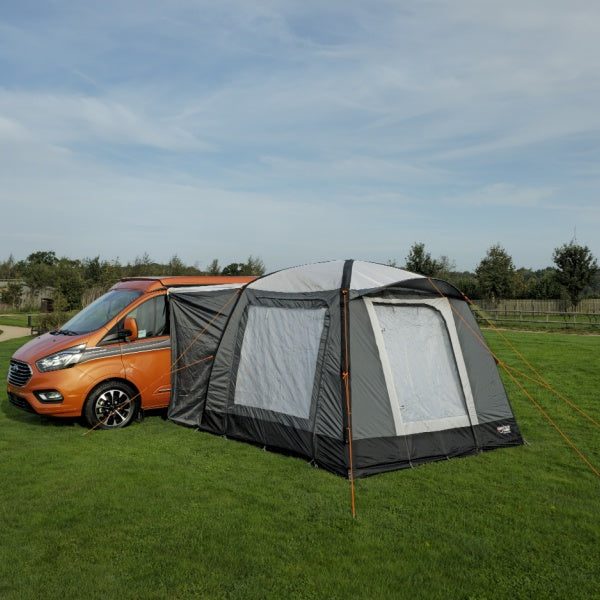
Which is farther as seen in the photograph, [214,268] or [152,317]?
[214,268]

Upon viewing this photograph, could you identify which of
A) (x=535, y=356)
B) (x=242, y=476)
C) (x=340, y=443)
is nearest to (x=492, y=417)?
(x=340, y=443)

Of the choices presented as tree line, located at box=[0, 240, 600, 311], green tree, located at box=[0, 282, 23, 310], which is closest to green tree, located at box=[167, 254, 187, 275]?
tree line, located at box=[0, 240, 600, 311]

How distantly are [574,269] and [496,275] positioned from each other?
6334 mm

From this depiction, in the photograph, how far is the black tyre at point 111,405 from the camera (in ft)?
25.8

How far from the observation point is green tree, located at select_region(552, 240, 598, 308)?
3247 centimetres

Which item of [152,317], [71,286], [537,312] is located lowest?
[537,312]

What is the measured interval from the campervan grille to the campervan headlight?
0.21 metres

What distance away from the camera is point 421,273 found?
28.4 meters

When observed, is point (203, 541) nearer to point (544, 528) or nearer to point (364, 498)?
point (364, 498)

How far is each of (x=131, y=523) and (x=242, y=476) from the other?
143 cm

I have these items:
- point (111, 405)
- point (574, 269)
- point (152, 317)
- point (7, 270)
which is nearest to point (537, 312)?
point (574, 269)

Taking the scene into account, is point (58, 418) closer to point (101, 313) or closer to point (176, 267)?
point (101, 313)

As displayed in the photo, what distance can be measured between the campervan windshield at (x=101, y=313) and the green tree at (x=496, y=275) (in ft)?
110

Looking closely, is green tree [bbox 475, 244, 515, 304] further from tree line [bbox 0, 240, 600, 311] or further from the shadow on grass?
the shadow on grass
